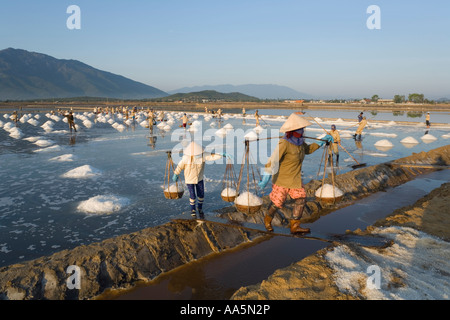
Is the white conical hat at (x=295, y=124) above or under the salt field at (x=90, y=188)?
above

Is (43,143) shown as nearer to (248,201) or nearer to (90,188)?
(90,188)

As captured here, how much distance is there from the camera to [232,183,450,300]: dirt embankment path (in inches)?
144

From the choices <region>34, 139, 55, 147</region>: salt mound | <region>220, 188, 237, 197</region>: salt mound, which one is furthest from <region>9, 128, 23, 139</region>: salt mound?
<region>220, 188, 237, 197</region>: salt mound

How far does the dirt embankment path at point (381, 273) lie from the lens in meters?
3.66

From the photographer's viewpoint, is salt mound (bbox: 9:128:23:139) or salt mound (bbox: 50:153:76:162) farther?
salt mound (bbox: 9:128:23:139)

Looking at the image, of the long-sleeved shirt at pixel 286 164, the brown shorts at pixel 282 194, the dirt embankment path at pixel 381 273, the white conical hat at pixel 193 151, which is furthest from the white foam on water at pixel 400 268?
the white conical hat at pixel 193 151

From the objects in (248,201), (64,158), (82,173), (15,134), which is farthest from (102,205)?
(15,134)

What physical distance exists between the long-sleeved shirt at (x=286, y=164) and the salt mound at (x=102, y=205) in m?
4.91

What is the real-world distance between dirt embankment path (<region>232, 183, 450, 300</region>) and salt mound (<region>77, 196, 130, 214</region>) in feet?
16.3

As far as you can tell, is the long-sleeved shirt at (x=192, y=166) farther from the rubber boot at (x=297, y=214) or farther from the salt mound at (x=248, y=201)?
the rubber boot at (x=297, y=214)

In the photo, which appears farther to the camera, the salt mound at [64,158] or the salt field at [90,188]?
the salt mound at [64,158]

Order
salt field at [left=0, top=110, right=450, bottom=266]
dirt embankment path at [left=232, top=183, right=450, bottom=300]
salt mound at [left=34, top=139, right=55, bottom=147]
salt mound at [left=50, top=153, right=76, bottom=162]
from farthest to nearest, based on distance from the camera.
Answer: salt mound at [left=34, top=139, right=55, bottom=147], salt mound at [left=50, top=153, right=76, bottom=162], salt field at [left=0, top=110, right=450, bottom=266], dirt embankment path at [left=232, top=183, right=450, bottom=300]

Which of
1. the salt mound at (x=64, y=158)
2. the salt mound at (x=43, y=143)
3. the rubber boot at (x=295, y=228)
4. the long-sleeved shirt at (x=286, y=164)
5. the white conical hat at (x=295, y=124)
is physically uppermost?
the white conical hat at (x=295, y=124)

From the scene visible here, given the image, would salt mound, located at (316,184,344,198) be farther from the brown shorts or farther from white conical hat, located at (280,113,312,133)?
white conical hat, located at (280,113,312,133)
